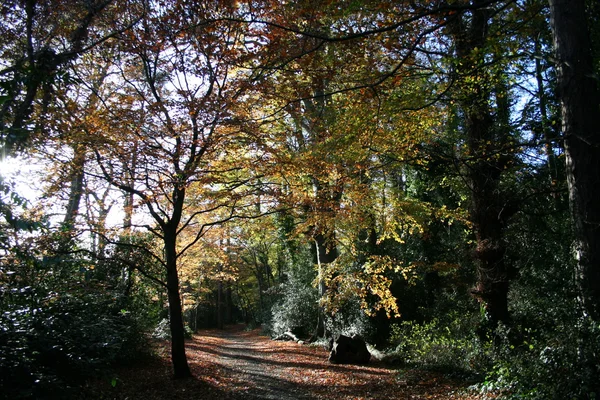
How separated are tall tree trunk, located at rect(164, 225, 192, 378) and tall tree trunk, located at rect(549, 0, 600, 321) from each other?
27.1 feet

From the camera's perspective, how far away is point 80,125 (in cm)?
809

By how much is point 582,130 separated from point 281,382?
27.6 ft

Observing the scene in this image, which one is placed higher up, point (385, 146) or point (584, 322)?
point (385, 146)

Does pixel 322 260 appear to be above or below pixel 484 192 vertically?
below

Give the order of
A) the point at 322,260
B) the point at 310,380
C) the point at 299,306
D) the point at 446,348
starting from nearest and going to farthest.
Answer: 1. the point at 446,348
2. the point at 310,380
3. the point at 322,260
4. the point at 299,306

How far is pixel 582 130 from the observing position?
4.52 meters

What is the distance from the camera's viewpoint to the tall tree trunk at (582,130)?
14.8 ft

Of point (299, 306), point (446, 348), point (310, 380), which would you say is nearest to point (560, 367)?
point (446, 348)

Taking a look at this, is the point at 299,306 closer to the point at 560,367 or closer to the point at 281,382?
the point at 281,382

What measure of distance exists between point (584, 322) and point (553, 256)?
19.3 feet

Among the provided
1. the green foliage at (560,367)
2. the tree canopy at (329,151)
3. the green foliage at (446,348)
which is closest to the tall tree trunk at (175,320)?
the tree canopy at (329,151)

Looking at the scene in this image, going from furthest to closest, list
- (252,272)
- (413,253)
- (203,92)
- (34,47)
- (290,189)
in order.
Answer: (252,272) < (413,253) < (290,189) < (203,92) < (34,47)

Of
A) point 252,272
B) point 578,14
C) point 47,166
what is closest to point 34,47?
point 47,166

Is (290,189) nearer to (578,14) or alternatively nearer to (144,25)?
(144,25)
